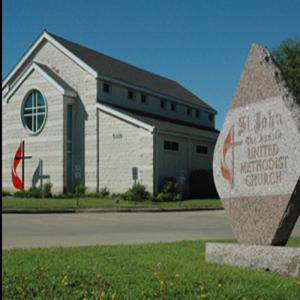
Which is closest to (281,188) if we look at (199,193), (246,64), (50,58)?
(246,64)

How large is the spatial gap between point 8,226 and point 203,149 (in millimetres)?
26853

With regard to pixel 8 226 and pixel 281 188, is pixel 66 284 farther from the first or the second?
pixel 8 226

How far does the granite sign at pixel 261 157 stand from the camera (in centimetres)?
823

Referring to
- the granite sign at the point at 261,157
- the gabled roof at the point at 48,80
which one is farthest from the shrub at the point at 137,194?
the granite sign at the point at 261,157

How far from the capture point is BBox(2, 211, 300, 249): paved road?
1499cm

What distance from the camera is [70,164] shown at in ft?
136

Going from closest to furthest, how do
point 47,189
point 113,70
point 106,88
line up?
point 47,189, point 106,88, point 113,70

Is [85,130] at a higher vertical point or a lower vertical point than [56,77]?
lower

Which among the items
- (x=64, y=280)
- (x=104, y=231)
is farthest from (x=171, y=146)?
(x=64, y=280)

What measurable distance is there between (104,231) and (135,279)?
454 inches

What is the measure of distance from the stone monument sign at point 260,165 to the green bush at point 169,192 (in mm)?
27756

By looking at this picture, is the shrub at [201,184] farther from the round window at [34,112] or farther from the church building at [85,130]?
the round window at [34,112]

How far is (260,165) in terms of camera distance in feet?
28.6

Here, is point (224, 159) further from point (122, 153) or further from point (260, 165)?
point (122, 153)
